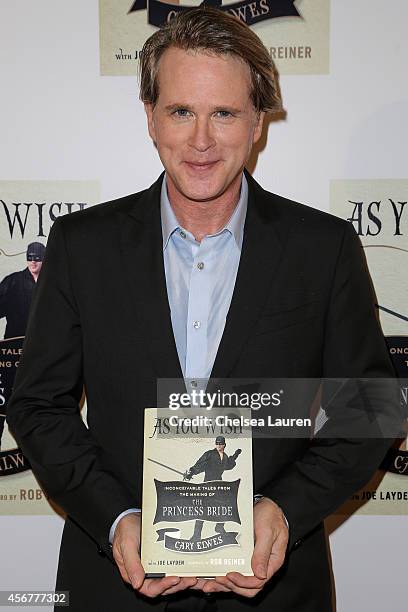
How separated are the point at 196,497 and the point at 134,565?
0.40ft

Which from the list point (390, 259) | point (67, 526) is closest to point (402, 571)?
point (390, 259)

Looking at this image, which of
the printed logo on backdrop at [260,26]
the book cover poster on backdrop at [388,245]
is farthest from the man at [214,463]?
the printed logo on backdrop at [260,26]

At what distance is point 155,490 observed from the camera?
1.03 metres

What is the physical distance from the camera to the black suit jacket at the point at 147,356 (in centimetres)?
114

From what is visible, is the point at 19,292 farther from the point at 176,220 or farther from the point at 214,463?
the point at 214,463

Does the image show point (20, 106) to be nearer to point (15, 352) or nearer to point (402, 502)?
point (15, 352)

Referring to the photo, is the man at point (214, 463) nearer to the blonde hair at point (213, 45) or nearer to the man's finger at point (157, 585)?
the man's finger at point (157, 585)

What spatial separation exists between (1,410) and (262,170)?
0.74m

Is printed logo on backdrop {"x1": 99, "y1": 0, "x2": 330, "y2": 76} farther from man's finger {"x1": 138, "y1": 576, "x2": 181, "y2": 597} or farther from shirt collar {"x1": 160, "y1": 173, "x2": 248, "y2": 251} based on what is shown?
man's finger {"x1": 138, "y1": 576, "x2": 181, "y2": 597}

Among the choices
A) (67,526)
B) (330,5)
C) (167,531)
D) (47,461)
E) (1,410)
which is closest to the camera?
(167,531)

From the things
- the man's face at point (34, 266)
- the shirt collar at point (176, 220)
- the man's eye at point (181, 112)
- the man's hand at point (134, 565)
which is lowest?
the man's hand at point (134, 565)

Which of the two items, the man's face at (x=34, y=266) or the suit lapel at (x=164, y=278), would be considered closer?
the suit lapel at (x=164, y=278)

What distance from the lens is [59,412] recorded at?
117 cm

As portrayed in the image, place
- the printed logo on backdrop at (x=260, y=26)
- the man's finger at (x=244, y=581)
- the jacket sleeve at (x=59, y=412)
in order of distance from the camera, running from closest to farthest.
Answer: the man's finger at (x=244, y=581), the jacket sleeve at (x=59, y=412), the printed logo on backdrop at (x=260, y=26)
